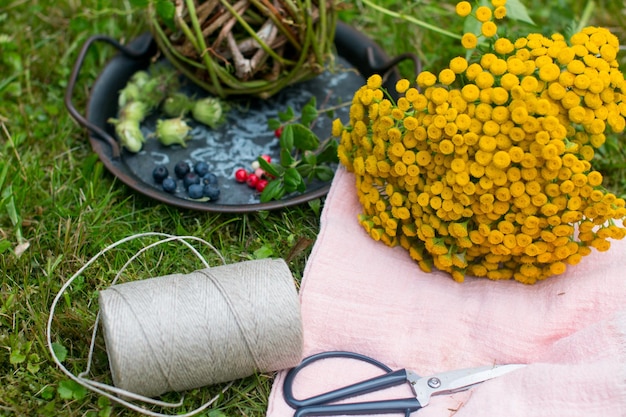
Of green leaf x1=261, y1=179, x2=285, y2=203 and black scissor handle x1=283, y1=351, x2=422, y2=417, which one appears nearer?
black scissor handle x1=283, y1=351, x2=422, y2=417

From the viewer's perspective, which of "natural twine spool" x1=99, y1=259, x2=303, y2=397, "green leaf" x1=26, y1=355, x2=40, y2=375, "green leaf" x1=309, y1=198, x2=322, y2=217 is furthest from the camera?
"green leaf" x1=309, y1=198, x2=322, y2=217

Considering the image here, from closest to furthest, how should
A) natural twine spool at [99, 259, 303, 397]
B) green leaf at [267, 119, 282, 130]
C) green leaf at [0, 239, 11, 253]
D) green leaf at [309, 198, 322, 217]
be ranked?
natural twine spool at [99, 259, 303, 397], green leaf at [0, 239, 11, 253], green leaf at [309, 198, 322, 217], green leaf at [267, 119, 282, 130]

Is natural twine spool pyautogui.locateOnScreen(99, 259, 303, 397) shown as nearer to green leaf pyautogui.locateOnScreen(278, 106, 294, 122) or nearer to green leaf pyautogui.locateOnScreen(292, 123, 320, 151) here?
green leaf pyautogui.locateOnScreen(292, 123, 320, 151)

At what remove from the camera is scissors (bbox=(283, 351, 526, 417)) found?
1.28m

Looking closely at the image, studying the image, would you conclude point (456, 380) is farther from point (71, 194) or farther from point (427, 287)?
point (71, 194)

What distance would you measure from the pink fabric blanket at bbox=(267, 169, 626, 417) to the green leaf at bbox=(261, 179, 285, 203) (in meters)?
0.12

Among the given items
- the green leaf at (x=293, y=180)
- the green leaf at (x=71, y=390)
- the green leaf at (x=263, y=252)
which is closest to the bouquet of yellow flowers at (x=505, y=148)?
the green leaf at (x=293, y=180)

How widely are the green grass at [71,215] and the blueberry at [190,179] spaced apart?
0.08m

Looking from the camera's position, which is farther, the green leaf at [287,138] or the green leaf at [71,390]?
the green leaf at [287,138]

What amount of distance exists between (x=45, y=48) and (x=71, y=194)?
64 cm

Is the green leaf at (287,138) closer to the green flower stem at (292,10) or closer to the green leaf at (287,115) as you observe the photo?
the green leaf at (287,115)

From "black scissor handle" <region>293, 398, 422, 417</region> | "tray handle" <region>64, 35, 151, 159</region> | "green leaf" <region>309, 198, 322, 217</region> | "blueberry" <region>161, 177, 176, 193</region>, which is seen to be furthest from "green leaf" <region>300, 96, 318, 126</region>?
"black scissor handle" <region>293, 398, 422, 417</region>

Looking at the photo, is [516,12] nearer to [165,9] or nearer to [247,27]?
Result: [247,27]

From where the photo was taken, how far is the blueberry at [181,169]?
5.69 feet
